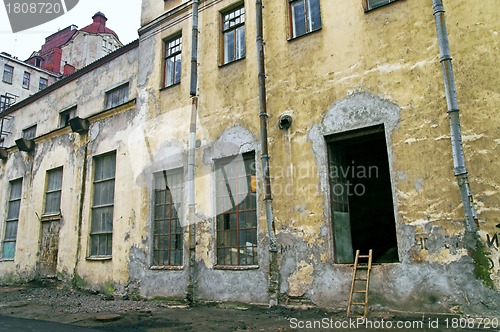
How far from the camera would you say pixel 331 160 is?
296 inches

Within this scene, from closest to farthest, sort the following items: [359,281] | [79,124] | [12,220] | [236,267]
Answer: [359,281], [236,267], [79,124], [12,220]

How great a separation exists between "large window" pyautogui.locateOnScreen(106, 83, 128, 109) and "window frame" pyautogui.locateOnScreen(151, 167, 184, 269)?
3536 millimetres

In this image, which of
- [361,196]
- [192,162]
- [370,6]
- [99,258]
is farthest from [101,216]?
[370,6]

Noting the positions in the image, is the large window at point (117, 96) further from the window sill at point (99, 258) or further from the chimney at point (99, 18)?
the chimney at point (99, 18)

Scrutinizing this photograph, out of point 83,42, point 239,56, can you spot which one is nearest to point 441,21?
point 239,56

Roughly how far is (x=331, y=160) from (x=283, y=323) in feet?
10.1

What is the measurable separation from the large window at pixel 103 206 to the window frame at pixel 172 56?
9.90 feet

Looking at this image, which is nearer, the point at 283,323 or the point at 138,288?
the point at 283,323

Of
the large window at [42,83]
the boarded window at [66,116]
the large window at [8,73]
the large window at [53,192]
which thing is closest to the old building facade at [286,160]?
the large window at [53,192]

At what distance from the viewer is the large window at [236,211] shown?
8.33 metres

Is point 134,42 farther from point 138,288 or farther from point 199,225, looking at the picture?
point 138,288

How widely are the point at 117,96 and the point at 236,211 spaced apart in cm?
662

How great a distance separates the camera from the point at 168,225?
32.2ft

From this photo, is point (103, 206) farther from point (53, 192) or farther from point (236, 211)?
point (236, 211)
